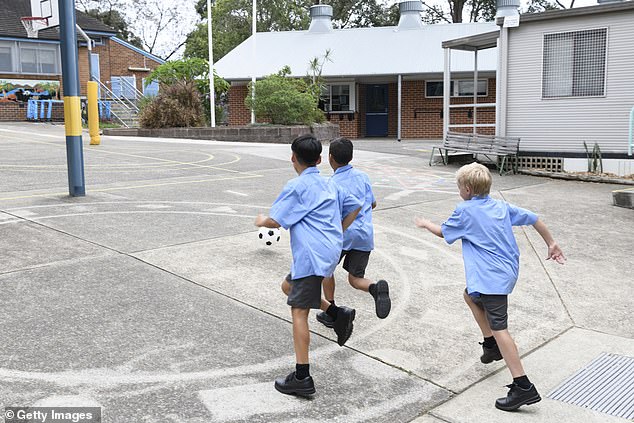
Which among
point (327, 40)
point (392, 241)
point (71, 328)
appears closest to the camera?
point (71, 328)

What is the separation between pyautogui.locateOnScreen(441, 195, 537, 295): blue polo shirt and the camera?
12.5 ft

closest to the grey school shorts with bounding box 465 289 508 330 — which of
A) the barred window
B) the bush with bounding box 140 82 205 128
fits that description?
the barred window

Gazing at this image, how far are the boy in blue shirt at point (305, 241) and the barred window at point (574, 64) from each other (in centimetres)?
1228

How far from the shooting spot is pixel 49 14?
11.3m

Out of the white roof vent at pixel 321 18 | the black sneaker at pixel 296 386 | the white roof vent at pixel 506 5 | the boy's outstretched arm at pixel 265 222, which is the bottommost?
the black sneaker at pixel 296 386

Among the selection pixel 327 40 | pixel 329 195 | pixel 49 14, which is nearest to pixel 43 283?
pixel 329 195

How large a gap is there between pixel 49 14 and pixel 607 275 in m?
9.68

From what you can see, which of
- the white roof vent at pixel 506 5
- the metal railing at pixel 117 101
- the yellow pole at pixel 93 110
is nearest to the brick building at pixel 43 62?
the metal railing at pixel 117 101

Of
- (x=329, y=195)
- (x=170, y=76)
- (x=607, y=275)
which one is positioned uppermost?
(x=170, y=76)

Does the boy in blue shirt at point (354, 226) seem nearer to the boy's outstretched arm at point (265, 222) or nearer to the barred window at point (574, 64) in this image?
the boy's outstretched arm at point (265, 222)

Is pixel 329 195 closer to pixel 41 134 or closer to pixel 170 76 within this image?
pixel 41 134

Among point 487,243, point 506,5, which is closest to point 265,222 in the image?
point 487,243

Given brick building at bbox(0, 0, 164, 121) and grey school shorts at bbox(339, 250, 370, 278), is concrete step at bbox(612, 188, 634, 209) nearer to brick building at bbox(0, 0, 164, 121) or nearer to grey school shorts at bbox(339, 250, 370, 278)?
grey school shorts at bbox(339, 250, 370, 278)

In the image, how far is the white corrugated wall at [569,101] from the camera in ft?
45.7
